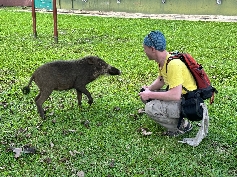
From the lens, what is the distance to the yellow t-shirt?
4.15m

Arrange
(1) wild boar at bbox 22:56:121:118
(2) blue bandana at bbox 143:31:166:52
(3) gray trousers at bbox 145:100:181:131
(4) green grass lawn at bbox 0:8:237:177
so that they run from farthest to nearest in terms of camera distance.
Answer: (1) wild boar at bbox 22:56:121:118, (3) gray trousers at bbox 145:100:181:131, (2) blue bandana at bbox 143:31:166:52, (4) green grass lawn at bbox 0:8:237:177

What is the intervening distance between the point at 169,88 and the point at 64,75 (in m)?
1.75

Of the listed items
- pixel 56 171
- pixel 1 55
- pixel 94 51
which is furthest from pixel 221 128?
pixel 1 55

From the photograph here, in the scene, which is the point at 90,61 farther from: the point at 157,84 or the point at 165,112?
the point at 165,112

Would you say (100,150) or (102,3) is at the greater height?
(102,3)

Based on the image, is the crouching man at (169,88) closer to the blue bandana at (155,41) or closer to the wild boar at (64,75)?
the blue bandana at (155,41)

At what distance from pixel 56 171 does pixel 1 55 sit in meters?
6.30

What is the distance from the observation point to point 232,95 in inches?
248

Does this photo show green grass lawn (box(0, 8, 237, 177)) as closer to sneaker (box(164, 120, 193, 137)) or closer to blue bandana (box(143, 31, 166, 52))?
sneaker (box(164, 120, 193, 137))

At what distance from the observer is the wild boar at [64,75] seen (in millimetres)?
5219

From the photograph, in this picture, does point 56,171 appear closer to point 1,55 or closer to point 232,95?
point 232,95

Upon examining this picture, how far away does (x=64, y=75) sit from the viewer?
210 inches

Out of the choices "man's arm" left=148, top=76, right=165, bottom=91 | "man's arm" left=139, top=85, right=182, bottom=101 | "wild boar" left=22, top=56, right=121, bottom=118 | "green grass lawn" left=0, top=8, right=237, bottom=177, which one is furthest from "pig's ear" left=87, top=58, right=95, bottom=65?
"man's arm" left=139, top=85, right=182, bottom=101

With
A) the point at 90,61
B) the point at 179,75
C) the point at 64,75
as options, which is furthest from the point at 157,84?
the point at 64,75
